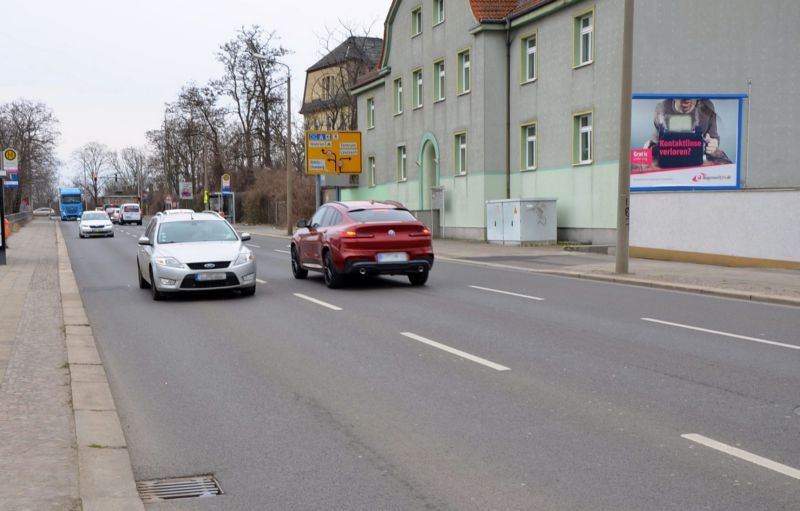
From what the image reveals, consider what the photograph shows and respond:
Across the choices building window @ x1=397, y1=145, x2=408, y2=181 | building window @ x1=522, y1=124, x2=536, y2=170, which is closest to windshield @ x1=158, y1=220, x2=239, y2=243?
building window @ x1=522, y1=124, x2=536, y2=170

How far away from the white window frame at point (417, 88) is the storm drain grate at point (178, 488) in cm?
3741

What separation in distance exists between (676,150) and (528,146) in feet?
25.2

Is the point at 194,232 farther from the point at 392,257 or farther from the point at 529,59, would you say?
the point at 529,59

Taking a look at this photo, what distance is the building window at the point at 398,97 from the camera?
144 ft

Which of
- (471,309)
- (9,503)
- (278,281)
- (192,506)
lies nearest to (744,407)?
(192,506)

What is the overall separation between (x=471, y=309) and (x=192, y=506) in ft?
28.4

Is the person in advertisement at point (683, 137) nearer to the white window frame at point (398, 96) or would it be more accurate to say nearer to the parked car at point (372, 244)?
the parked car at point (372, 244)

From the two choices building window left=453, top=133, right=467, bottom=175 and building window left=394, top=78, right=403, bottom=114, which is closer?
building window left=453, top=133, right=467, bottom=175

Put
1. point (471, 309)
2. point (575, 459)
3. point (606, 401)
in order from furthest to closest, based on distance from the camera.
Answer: point (471, 309) < point (606, 401) < point (575, 459)

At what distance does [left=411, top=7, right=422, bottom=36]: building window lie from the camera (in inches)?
1614

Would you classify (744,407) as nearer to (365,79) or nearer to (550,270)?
(550,270)

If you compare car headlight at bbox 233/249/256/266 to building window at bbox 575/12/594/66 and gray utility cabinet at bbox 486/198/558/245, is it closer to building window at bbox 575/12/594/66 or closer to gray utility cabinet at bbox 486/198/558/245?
gray utility cabinet at bbox 486/198/558/245

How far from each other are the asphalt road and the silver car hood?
4.74 ft

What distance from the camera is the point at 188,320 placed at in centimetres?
1212
